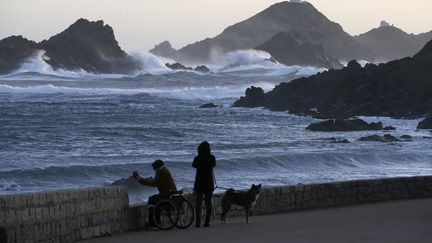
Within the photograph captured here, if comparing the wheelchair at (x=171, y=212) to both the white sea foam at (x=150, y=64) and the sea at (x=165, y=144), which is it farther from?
the white sea foam at (x=150, y=64)

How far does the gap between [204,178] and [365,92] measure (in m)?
47.9

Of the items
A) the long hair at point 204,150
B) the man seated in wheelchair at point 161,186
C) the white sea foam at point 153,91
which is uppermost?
the white sea foam at point 153,91

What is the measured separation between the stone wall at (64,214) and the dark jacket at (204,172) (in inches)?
38.8

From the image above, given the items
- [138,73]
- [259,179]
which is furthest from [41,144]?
[138,73]

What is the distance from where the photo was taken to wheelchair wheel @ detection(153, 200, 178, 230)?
1208 cm

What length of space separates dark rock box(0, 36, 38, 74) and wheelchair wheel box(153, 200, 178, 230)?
98.2m

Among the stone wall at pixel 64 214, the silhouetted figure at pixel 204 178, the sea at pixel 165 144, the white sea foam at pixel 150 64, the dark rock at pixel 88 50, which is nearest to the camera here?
the stone wall at pixel 64 214

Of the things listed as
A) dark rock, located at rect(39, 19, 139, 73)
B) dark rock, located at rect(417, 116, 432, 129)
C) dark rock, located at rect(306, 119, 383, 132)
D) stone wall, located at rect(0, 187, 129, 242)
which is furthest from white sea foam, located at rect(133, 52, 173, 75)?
stone wall, located at rect(0, 187, 129, 242)

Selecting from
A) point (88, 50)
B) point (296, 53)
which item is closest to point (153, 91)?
point (88, 50)

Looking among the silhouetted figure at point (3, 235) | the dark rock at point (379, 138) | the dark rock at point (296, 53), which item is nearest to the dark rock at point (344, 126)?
the dark rock at point (379, 138)

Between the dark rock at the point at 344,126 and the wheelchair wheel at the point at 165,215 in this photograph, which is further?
the dark rock at the point at 344,126

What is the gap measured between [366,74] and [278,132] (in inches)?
665

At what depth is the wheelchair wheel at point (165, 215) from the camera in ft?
39.6

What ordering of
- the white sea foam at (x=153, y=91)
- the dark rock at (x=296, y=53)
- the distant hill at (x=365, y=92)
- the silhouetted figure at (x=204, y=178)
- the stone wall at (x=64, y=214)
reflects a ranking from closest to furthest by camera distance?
the stone wall at (x=64, y=214), the silhouetted figure at (x=204, y=178), the distant hill at (x=365, y=92), the white sea foam at (x=153, y=91), the dark rock at (x=296, y=53)
